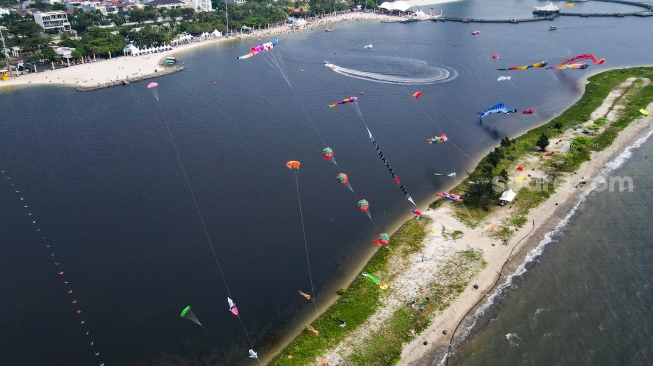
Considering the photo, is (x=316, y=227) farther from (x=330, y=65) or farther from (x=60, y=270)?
(x=330, y=65)

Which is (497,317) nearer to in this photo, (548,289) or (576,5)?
(548,289)

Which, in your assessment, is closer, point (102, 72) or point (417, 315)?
point (417, 315)

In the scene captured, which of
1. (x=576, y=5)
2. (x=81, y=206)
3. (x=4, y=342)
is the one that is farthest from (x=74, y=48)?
(x=576, y=5)

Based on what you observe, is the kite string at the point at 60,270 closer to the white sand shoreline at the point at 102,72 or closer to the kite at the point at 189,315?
the kite at the point at 189,315

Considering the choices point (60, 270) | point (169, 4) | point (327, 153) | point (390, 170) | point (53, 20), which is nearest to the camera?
point (60, 270)

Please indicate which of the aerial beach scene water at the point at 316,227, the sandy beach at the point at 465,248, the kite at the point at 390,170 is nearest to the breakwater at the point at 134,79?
the aerial beach scene water at the point at 316,227

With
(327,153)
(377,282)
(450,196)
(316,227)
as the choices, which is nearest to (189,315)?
(377,282)
